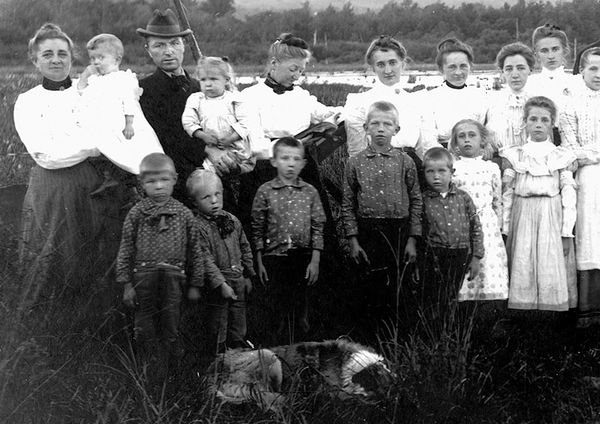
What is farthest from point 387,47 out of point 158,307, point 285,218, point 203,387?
point 203,387

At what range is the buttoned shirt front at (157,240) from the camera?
475 cm

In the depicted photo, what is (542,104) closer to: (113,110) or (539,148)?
(539,148)

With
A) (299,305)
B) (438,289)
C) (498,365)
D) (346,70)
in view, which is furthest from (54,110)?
(346,70)

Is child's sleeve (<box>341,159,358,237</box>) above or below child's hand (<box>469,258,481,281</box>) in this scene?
above

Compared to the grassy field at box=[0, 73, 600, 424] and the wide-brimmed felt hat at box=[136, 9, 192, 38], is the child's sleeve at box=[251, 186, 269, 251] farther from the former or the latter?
the wide-brimmed felt hat at box=[136, 9, 192, 38]

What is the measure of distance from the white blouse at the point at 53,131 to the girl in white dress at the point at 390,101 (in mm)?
1699

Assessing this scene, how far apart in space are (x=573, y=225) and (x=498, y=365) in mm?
1245

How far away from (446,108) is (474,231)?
2.97 ft

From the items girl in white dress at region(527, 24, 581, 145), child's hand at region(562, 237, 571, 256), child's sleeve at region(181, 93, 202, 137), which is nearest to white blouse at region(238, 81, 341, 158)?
child's sleeve at region(181, 93, 202, 137)

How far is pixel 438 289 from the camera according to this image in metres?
5.77

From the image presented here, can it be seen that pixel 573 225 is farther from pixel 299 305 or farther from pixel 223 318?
pixel 223 318

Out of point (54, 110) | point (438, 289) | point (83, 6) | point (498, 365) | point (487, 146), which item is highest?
point (83, 6)

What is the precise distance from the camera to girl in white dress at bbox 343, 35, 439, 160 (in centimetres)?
612

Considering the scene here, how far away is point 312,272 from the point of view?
18.2 ft
